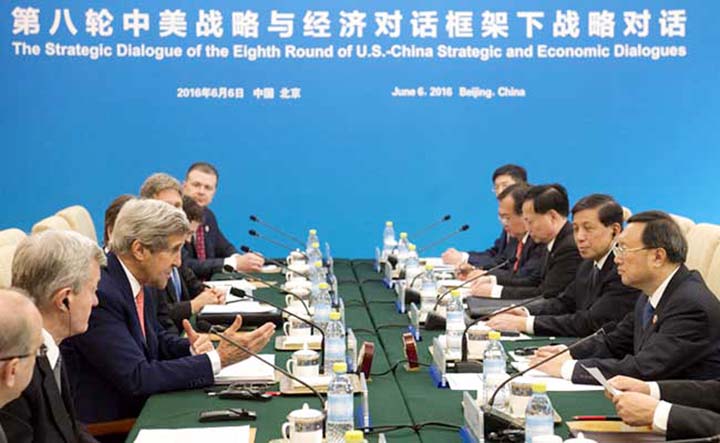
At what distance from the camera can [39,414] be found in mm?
2525

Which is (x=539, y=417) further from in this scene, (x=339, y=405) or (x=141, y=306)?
(x=141, y=306)

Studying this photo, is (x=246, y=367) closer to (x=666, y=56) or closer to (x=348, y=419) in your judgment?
(x=348, y=419)

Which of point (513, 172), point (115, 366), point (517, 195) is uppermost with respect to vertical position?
point (513, 172)

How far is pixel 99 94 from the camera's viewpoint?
725 centimetres

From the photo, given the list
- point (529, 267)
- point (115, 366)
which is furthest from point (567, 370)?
point (529, 267)

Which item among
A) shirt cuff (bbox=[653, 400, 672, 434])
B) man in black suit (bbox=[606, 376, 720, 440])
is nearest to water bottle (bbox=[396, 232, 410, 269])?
man in black suit (bbox=[606, 376, 720, 440])

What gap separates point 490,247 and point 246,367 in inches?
160

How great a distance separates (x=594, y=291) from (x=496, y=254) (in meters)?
2.43

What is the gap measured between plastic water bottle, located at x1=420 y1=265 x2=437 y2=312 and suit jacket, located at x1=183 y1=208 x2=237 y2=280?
1683mm

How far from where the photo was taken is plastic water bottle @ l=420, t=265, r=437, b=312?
4559 mm

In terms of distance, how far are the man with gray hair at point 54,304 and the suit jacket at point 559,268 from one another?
105 inches

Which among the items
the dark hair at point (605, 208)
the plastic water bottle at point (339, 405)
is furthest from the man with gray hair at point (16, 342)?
the dark hair at point (605, 208)

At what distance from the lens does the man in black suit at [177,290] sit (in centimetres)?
440

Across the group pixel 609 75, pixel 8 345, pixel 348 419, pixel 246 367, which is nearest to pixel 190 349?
pixel 246 367
